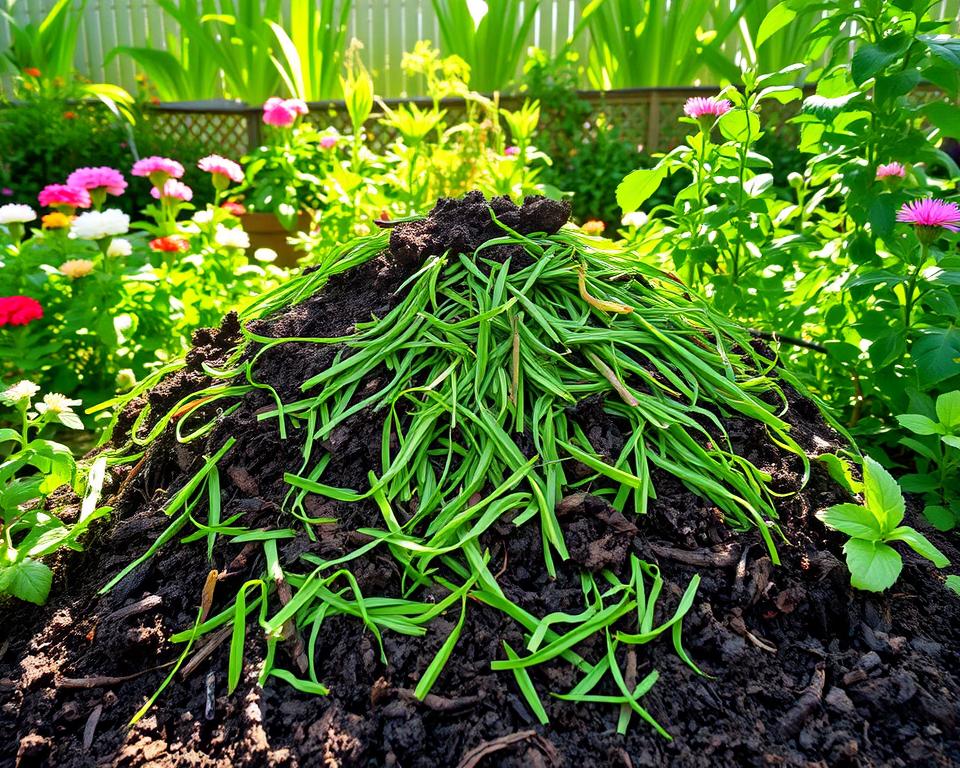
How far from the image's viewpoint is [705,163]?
91.8 inches

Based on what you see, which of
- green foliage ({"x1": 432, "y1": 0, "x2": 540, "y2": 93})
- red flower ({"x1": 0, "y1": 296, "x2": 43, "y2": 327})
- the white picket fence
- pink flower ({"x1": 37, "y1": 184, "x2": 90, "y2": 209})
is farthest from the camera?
the white picket fence

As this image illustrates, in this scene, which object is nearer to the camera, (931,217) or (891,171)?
(931,217)

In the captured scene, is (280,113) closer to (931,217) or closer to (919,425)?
(931,217)

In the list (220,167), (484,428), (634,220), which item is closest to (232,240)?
(220,167)

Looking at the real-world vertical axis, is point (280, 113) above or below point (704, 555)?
above

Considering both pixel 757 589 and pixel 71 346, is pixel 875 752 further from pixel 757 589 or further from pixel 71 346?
pixel 71 346

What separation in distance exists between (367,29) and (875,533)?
9.29 meters

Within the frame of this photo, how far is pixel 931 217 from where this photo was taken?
5.56 ft

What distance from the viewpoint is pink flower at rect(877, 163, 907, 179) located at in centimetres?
199

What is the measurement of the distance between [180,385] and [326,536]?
2.28ft

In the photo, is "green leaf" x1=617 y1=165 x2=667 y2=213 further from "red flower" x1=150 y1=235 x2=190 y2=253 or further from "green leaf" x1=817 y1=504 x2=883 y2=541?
"red flower" x1=150 y1=235 x2=190 y2=253

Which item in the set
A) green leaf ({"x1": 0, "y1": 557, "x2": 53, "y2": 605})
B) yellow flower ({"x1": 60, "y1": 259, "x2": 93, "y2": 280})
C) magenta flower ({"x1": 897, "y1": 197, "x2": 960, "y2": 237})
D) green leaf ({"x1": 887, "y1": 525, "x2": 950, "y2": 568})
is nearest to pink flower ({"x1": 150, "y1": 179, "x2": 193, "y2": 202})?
yellow flower ({"x1": 60, "y1": 259, "x2": 93, "y2": 280})

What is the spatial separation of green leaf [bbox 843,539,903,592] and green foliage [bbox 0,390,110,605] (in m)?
1.46

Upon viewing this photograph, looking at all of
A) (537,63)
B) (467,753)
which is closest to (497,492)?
(467,753)
